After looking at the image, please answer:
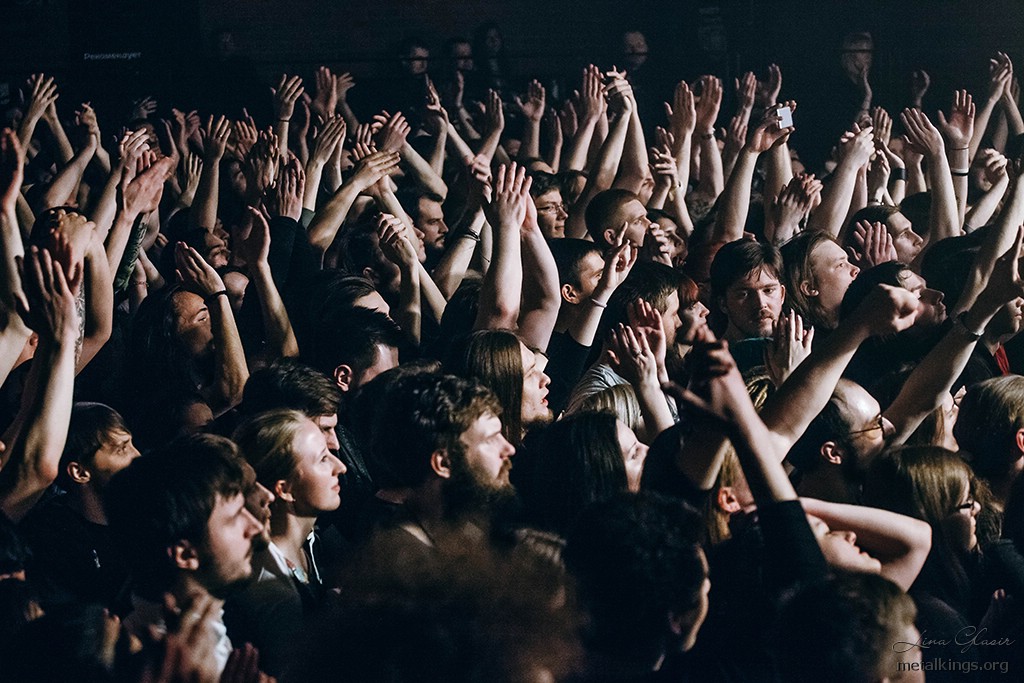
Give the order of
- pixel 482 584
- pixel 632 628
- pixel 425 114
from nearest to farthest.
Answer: pixel 482 584 → pixel 632 628 → pixel 425 114

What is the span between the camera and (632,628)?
193cm

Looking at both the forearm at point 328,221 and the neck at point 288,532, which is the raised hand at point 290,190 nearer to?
the forearm at point 328,221

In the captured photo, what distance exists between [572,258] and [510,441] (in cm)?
121

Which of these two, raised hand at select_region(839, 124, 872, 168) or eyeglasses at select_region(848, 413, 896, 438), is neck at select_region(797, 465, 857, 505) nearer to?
eyeglasses at select_region(848, 413, 896, 438)

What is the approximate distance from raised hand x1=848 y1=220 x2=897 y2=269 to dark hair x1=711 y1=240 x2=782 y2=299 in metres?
0.68

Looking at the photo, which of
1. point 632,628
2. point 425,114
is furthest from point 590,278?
point 425,114

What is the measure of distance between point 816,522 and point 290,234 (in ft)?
8.39

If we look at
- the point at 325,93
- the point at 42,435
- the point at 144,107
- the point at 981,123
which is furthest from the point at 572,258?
the point at 144,107

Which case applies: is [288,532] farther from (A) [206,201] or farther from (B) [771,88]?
(B) [771,88]

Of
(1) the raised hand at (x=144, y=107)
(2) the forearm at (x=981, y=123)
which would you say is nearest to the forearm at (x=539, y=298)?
(2) the forearm at (x=981, y=123)

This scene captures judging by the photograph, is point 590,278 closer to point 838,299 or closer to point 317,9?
point 838,299

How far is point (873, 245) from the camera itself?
182 inches

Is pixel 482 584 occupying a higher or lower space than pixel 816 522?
higher

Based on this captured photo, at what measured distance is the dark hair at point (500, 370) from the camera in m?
3.02
